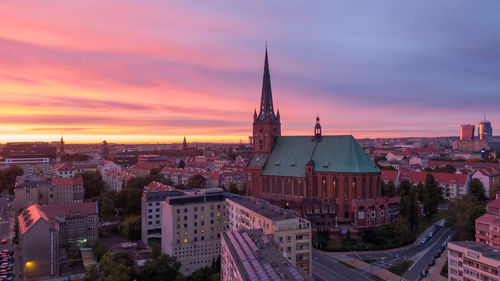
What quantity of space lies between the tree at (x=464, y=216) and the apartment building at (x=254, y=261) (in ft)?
160

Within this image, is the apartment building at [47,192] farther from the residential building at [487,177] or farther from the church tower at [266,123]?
the residential building at [487,177]

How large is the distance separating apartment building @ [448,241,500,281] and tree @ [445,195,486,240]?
15.5 m

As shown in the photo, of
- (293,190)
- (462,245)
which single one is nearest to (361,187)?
(293,190)

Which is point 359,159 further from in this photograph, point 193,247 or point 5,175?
point 5,175

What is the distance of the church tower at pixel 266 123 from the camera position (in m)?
113

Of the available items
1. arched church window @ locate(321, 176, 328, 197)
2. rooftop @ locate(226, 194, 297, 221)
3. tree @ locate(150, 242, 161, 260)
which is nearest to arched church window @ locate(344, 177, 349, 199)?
arched church window @ locate(321, 176, 328, 197)

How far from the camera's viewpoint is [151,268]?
63.5m

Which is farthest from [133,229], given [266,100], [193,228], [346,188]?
[346,188]

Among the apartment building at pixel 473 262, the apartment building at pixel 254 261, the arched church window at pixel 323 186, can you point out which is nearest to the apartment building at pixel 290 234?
the apartment building at pixel 254 261

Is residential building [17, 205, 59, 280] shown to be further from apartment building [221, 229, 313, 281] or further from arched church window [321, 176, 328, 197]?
arched church window [321, 176, 328, 197]

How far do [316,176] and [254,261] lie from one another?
213 ft

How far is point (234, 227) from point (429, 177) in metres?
65.5

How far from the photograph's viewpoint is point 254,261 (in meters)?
36.6

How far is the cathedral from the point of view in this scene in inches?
3514
